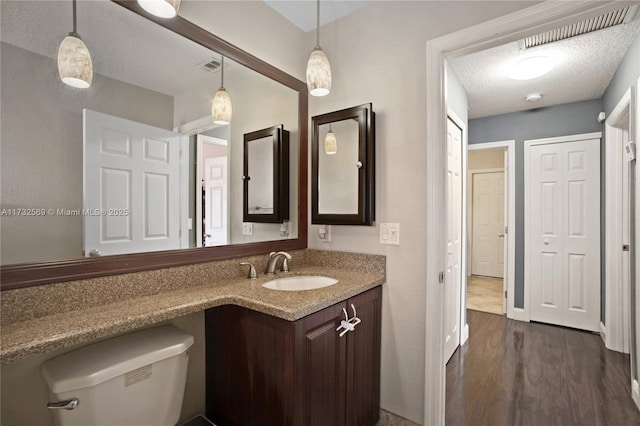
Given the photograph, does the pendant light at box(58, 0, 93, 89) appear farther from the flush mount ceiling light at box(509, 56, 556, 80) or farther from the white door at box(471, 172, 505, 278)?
the white door at box(471, 172, 505, 278)

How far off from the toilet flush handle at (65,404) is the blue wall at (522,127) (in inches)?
158

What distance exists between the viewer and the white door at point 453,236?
249cm

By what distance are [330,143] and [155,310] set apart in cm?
133

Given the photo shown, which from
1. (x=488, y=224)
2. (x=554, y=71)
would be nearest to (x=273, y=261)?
(x=554, y=71)

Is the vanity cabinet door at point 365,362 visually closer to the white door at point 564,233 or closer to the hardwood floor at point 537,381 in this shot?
the hardwood floor at point 537,381

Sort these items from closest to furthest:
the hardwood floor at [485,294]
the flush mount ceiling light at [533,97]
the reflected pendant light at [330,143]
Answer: the reflected pendant light at [330,143]
the flush mount ceiling light at [533,97]
the hardwood floor at [485,294]

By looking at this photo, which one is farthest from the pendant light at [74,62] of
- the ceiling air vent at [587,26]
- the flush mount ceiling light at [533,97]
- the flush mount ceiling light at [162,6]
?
the flush mount ceiling light at [533,97]

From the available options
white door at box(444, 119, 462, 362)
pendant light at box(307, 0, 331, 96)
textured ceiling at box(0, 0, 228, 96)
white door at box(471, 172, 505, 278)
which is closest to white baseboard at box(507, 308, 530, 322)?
white door at box(444, 119, 462, 362)

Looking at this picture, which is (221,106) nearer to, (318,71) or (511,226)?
(318,71)

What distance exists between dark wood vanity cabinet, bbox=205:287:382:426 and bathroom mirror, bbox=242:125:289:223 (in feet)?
2.16

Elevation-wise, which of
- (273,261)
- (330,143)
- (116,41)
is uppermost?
(116,41)

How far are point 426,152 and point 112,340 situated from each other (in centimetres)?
167

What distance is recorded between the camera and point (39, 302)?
3.34 ft

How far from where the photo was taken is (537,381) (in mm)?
2197
